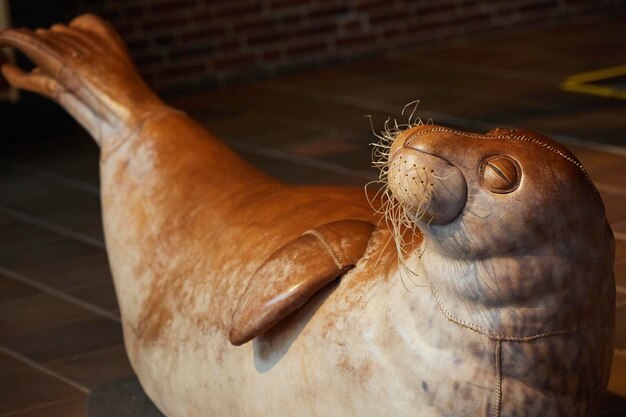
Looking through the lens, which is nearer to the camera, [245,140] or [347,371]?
[347,371]

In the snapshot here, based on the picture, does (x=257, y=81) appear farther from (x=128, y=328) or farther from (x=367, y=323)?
(x=367, y=323)

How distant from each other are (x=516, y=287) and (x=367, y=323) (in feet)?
1.19

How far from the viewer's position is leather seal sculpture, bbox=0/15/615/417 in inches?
84.2

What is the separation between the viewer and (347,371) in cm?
240

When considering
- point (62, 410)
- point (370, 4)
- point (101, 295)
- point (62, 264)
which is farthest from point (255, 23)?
point (62, 410)

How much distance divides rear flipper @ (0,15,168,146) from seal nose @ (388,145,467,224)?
1.35 m

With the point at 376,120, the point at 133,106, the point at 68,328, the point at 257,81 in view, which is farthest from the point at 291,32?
the point at 133,106

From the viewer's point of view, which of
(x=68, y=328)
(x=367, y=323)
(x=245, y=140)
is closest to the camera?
(x=367, y=323)

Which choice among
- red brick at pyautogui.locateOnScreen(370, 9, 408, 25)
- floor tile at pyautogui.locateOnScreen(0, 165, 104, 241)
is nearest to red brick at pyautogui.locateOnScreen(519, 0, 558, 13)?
red brick at pyautogui.locateOnScreen(370, 9, 408, 25)

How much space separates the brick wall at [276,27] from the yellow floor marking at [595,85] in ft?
4.97

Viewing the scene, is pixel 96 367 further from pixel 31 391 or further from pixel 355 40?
pixel 355 40

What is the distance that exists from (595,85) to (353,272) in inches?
188

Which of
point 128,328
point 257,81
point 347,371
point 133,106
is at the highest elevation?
point 133,106

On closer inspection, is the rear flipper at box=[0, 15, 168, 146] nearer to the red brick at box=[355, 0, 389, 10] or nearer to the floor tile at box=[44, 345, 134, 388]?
the floor tile at box=[44, 345, 134, 388]
